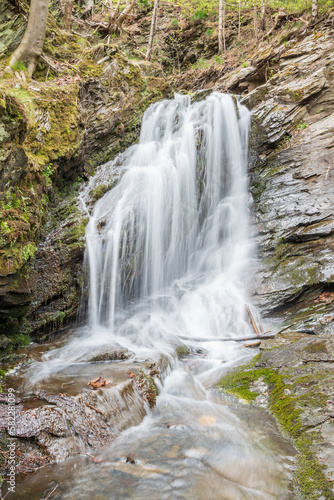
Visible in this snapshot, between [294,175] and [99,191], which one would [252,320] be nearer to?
[294,175]

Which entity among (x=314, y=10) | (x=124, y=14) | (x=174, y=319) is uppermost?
(x=124, y=14)

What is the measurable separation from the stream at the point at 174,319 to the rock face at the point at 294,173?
557 mm

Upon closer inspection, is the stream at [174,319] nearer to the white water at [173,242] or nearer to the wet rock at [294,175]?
the white water at [173,242]

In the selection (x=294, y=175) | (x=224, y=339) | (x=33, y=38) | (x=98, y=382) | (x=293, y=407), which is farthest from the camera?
(x=294, y=175)

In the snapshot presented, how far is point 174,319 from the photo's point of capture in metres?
7.53

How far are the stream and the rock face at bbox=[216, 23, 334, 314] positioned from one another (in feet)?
1.83

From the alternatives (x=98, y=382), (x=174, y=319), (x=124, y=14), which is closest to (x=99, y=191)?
(x=174, y=319)

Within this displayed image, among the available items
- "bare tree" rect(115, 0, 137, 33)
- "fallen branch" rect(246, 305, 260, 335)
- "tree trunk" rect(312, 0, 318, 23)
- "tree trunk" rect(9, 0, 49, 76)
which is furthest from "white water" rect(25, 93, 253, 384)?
"bare tree" rect(115, 0, 137, 33)

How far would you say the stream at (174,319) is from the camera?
8.37 feet

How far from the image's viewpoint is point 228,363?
17.6 ft

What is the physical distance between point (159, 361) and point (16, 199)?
389 cm

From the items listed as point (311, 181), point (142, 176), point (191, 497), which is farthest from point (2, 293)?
point (311, 181)

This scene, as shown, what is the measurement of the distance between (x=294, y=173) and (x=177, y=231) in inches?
153

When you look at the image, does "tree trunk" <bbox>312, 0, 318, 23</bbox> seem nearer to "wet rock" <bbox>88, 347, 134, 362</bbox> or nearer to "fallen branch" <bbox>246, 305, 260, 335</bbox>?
"fallen branch" <bbox>246, 305, 260, 335</bbox>
